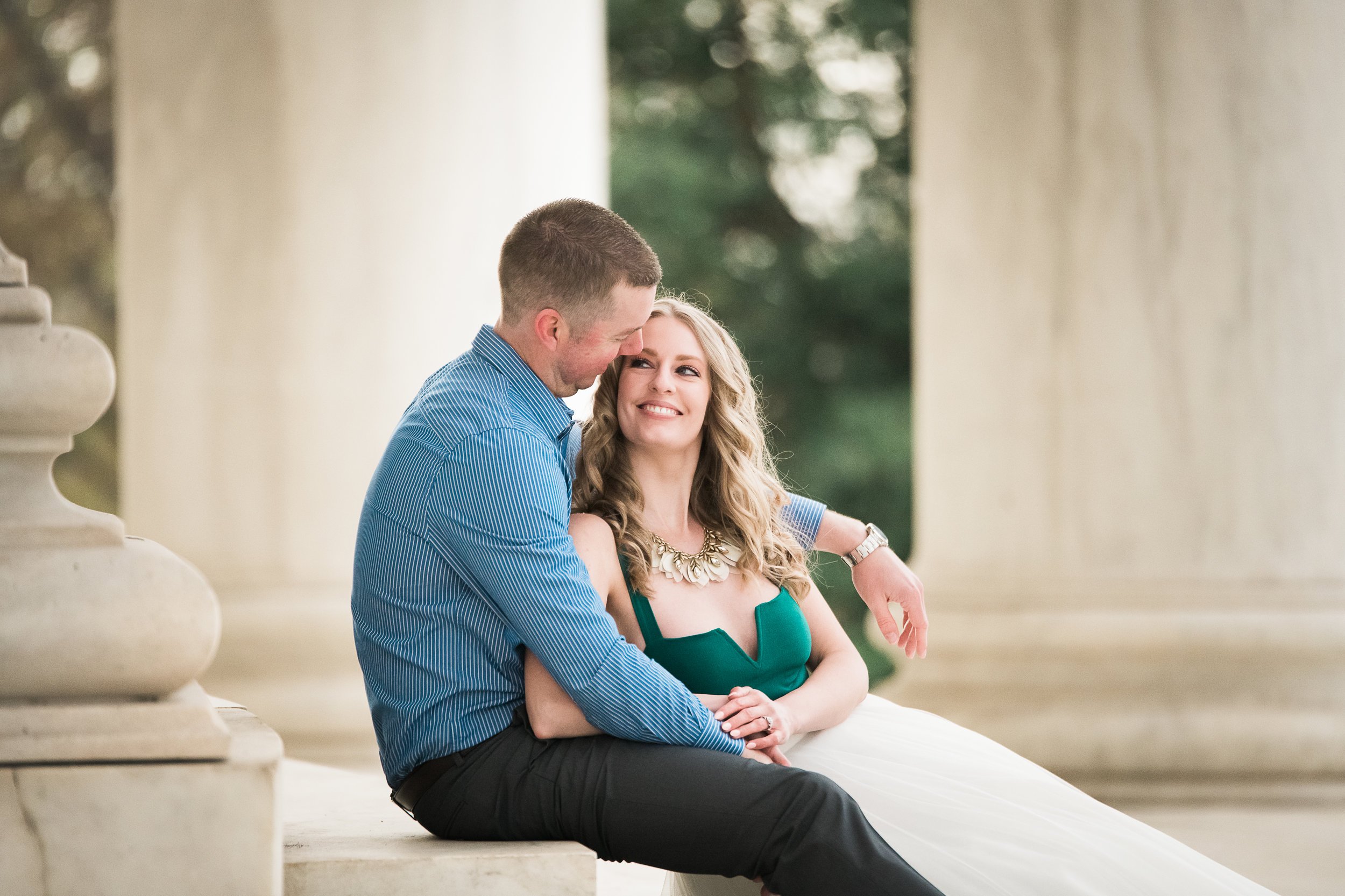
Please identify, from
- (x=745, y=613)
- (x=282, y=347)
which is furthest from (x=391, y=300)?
(x=745, y=613)

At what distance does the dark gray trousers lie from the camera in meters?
6.36

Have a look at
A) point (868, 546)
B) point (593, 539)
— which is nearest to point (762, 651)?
point (593, 539)

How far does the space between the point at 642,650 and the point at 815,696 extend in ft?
3.34

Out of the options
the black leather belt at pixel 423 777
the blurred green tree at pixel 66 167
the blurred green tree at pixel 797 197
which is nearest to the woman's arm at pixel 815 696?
the black leather belt at pixel 423 777

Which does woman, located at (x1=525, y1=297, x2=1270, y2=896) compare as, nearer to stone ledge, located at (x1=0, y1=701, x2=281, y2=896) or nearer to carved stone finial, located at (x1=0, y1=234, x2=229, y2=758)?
stone ledge, located at (x1=0, y1=701, x2=281, y2=896)

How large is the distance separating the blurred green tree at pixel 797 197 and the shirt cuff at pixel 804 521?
20399 millimetres

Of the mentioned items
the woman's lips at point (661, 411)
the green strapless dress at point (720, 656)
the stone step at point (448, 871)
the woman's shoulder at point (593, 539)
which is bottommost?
the stone step at point (448, 871)

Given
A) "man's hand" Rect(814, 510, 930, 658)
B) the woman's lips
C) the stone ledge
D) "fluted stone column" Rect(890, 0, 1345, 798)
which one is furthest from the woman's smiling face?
"fluted stone column" Rect(890, 0, 1345, 798)

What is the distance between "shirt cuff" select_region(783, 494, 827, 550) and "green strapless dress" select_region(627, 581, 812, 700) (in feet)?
3.71

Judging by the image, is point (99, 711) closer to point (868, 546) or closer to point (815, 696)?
point (815, 696)

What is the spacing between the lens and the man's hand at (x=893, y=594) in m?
8.70

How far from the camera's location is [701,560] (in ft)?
26.2

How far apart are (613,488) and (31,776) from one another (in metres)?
3.55

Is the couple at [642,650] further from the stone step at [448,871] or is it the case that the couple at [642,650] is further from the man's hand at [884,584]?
the stone step at [448,871]
